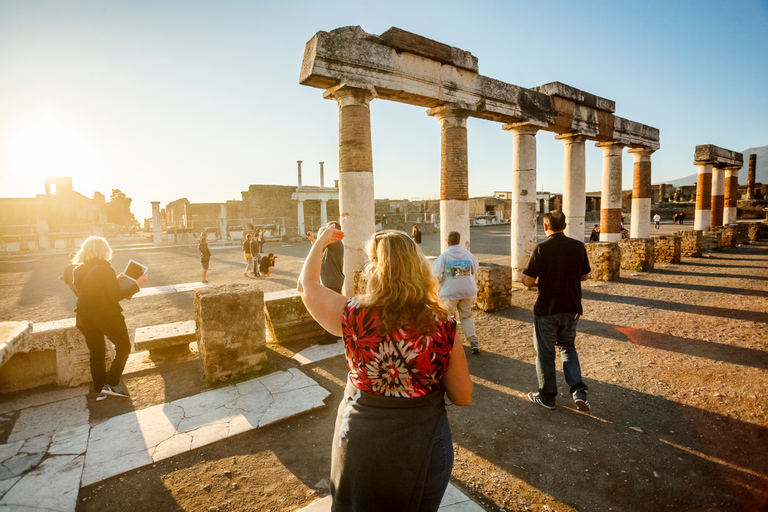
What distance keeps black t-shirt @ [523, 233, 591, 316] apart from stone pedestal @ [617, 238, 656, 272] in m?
8.80

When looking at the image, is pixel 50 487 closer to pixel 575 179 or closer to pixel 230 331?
pixel 230 331

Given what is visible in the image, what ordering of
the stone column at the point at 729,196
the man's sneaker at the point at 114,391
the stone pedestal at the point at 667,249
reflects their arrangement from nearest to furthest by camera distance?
the man's sneaker at the point at 114,391 → the stone pedestal at the point at 667,249 → the stone column at the point at 729,196

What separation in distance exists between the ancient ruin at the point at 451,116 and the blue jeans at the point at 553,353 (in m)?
4.00

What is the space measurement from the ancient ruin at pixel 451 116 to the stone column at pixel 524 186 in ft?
0.08

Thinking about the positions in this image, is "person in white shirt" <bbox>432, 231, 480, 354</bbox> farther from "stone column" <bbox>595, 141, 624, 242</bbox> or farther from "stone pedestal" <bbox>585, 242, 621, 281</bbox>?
"stone column" <bbox>595, 141, 624, 242</bbox>

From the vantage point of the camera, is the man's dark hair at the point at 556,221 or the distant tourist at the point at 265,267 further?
the distant tourist at the point at 265,267

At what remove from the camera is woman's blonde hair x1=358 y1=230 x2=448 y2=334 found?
1.56 meters

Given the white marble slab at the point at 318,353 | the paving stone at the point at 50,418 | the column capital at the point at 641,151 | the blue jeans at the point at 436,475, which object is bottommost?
the paving stone at the point at 50,418

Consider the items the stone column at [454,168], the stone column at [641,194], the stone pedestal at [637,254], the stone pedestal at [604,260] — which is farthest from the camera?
the stone column at [641,194]

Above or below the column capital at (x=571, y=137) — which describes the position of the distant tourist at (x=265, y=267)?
below

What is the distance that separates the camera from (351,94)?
268 inches

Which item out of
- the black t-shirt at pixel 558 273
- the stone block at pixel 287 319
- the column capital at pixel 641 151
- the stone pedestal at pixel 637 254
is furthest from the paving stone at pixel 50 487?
the column capital at pixel 641 151

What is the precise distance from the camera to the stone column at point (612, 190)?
12.1 metres

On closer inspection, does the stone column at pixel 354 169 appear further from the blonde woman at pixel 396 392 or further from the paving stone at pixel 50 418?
the blonde woman at pixel 396 392
